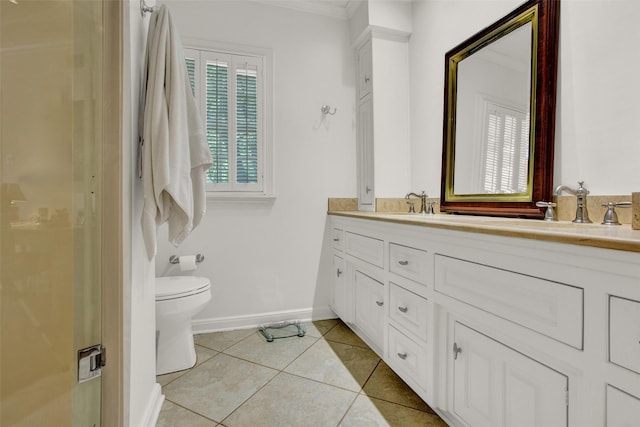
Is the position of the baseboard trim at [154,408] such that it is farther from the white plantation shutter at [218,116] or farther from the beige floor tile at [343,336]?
the white plantation shutter at [218,116]

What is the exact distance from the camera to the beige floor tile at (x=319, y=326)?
2273 millimetres

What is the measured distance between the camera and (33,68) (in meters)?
0.65

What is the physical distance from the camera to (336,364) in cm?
A: 181

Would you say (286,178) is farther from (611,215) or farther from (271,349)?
(611,215)

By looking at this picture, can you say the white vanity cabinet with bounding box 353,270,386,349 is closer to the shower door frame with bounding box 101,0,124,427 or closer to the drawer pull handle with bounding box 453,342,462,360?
the drawer pull handle with bounding box 453,342,462,360

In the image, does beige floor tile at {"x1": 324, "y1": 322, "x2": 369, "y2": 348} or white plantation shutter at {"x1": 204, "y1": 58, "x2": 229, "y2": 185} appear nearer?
beige floor tile at {"x1": 324, "y1": 322, "x2": 369, "y2": 348}

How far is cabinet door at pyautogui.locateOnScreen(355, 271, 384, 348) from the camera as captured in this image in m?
1.74

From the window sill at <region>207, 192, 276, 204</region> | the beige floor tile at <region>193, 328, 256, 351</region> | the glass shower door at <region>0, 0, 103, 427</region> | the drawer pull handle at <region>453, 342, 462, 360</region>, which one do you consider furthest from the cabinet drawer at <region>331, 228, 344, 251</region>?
the glass shower door at <region>0, 0, 103, 427</region>

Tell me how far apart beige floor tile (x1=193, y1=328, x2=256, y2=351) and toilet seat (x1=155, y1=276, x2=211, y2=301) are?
0.48m

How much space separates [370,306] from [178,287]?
112 centimetres

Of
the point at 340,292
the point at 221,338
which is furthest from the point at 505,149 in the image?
→ the point at 221,338

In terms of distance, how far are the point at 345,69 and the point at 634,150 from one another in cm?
202

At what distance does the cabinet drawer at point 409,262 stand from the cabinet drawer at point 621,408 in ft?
2.18

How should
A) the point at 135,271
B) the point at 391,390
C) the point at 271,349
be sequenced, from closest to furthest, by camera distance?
1. the point at 135,271
2. the point at 391,390
3. the point at 271,349
